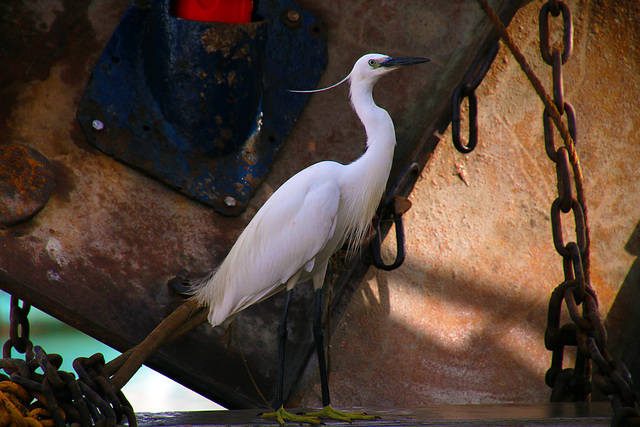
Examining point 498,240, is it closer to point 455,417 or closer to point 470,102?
point 470,102

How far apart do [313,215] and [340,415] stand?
35 centimetres

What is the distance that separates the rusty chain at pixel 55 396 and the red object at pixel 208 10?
2.25 ft

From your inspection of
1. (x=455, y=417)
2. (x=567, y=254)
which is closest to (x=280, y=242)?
(x=455, y=417)

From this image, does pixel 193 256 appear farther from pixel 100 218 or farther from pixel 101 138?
pixel 101 138

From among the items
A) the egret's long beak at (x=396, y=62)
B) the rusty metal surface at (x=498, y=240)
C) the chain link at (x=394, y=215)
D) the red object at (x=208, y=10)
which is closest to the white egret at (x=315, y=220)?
the egret's long beak at (x=396, y=62)

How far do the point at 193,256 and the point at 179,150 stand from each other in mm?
248

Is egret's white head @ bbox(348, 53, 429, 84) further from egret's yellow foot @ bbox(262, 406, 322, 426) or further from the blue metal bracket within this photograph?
egret's yellow foot @ bbox(262, 406, 322, 426)

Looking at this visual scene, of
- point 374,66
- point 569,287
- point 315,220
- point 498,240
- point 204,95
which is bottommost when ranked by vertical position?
point 498,240

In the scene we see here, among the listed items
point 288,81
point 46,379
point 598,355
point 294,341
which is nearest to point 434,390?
point 294,341

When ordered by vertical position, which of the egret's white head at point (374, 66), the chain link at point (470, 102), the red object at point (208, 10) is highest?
the red object at point (208, 10)

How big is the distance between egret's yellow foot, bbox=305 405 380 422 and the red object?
0.77m

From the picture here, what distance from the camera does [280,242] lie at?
3.35 feet

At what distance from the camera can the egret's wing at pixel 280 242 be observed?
0.98 metres

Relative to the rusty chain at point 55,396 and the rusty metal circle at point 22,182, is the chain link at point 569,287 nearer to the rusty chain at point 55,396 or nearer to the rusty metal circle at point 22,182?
the rusty chain at point 55,396
